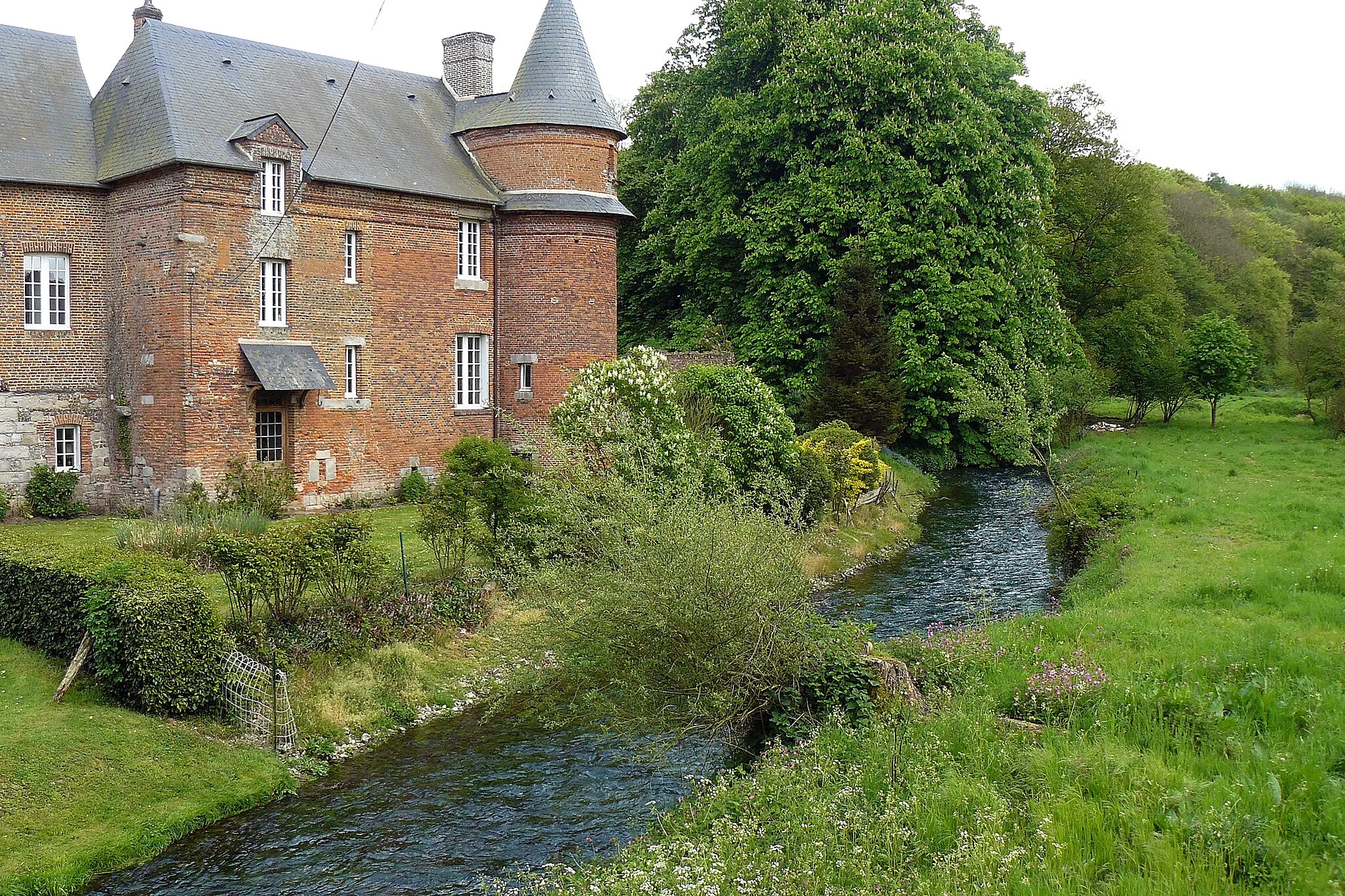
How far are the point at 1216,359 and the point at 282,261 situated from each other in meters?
35.0

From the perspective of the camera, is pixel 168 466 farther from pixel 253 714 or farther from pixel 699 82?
pixel 699 82

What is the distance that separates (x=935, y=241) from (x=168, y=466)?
Result: 22514 mm

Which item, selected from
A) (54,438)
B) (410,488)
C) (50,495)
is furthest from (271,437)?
(50,495)

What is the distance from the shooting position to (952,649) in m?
13.5

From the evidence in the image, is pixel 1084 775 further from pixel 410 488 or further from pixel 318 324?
pixel 318 324

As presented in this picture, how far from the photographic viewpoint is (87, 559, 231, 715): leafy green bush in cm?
1320

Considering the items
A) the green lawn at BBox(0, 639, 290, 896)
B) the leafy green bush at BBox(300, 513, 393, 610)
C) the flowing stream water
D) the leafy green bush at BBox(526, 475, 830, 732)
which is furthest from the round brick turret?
the leafy green bush at BBox(526, 475, 830, 732)

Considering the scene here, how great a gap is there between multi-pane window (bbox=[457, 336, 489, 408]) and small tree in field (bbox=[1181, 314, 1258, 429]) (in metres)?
29.2

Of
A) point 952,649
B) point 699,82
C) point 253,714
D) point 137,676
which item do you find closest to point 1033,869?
point 952,649

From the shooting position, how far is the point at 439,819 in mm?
11750

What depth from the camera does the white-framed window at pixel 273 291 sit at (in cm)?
2477

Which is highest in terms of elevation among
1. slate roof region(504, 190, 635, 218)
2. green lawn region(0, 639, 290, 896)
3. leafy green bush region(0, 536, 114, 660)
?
slate roof region(504, 190, 635, 218)

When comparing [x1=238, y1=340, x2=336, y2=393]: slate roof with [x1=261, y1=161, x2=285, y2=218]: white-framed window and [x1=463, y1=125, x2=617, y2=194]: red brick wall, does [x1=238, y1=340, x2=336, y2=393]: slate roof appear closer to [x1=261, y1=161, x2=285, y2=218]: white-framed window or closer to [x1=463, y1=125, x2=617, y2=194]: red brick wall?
[x1=261, y1=161, x2=285, y2=218]: white-framed window

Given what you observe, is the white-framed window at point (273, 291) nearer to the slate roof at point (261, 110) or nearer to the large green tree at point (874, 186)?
the slate roof at point (261, 110)
